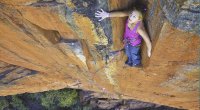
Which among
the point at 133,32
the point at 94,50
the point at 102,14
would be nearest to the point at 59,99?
the point at 94,50

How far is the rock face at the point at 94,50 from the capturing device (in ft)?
16.5

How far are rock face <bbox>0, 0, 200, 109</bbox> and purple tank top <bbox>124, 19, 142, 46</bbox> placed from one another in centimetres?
21

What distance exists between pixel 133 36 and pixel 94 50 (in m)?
1.16

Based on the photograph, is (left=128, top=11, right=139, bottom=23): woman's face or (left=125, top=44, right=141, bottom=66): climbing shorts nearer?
(left=128, top=11, right=139, bottom=23): woman's face

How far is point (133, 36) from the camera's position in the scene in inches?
219

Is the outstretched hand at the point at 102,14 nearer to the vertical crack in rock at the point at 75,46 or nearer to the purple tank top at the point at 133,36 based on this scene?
the purple tank top at the point at 133,36

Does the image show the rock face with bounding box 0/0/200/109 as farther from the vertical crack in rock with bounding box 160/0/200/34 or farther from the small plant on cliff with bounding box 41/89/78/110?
the small plant on cliff with bounding box 41/89/78/110

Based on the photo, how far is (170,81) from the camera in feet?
22.9

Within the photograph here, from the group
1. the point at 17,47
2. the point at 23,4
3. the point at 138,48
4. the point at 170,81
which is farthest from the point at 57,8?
the point at 170,81

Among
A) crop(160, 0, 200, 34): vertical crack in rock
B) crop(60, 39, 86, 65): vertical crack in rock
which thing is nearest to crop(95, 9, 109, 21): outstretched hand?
crop(160, 0, 200, 34): vertical crack in rock

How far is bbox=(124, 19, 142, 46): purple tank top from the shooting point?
5.43 metres

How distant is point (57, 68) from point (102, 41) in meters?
2.59

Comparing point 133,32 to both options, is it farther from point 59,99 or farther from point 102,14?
point 59,99

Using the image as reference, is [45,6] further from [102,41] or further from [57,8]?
[102,41]
